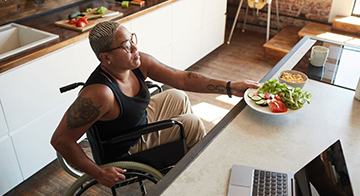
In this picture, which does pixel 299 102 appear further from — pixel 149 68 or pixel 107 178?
pixel 107 178

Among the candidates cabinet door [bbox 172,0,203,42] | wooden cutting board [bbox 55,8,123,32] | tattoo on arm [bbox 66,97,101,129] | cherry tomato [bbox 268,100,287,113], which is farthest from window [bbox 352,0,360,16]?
tattoo on arm [bbox 66,97,101,129]

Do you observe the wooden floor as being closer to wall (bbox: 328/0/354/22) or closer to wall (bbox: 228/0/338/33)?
wall (bbox: 228/0/338/33)

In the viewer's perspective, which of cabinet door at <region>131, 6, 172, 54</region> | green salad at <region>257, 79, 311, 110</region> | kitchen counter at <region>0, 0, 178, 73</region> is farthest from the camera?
cabinet door at <region>131, 6, 172, 54</region>

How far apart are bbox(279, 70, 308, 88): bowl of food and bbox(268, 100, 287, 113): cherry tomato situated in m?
0.20

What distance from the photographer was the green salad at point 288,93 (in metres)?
1.62

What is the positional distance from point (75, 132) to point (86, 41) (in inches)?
41.9

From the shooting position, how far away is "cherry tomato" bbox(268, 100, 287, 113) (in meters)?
1.60

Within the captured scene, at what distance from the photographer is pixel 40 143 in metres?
2.31

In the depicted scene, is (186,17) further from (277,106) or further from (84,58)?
(277,106)

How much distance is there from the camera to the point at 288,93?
1.63 m

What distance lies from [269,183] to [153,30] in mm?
2030

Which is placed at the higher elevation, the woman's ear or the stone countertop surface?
the woman's ear

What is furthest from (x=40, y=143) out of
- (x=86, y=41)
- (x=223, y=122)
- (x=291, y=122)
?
(x=291, y=122)

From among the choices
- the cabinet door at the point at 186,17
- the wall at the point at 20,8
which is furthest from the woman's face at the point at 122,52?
the cabinet door at the point at 186,17
